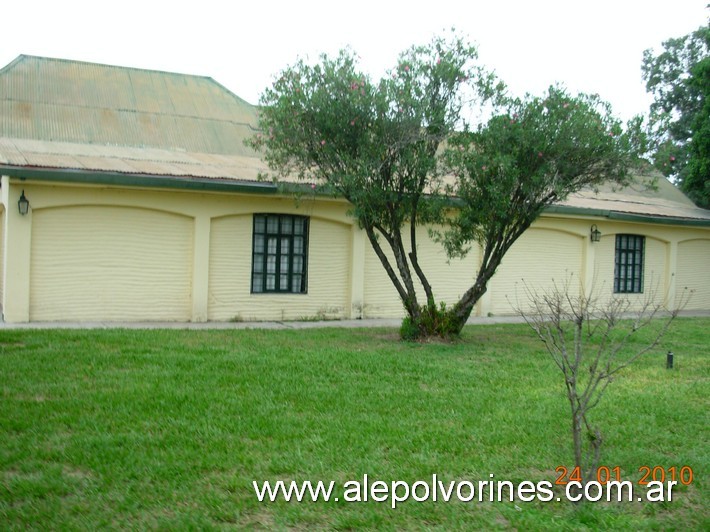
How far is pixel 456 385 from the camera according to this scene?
913 cm

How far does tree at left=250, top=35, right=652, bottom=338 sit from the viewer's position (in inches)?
478

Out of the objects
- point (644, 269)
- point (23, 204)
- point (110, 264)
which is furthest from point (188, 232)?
point (644, 269)

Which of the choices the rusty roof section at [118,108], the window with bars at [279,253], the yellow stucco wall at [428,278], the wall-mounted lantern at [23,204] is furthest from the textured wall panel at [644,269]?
the wall-mounted lantern at [23,204]

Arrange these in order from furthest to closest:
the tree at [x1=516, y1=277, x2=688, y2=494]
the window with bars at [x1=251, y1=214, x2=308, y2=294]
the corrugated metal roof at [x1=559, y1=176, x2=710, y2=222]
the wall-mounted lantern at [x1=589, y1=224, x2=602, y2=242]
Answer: the corrugated metal roof at [x1=559, y1=176, x2=710, y2=222] → the wall-mounted lantern at [x1=589, y1=224, x2=602, y2=242] → the window with bars at [x1=251, y1=214, x2=308, y2=294] → the tree at [x1=516, y1=277, x2=688, y2=494]

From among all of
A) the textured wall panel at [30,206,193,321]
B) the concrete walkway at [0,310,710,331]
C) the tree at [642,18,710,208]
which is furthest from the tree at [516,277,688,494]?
the tree at [642,18,710,208]

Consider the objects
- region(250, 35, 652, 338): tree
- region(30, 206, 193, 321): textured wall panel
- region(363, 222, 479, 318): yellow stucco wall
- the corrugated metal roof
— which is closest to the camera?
region(250, 35, 652, 338): tree

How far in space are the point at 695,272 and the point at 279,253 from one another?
1393 centimetres

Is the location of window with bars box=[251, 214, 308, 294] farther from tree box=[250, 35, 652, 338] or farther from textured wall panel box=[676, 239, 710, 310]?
textured wall panel box=[676, 239, 710, 310]

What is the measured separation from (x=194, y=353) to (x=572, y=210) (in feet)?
38.9

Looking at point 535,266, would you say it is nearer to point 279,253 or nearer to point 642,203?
point 642,203

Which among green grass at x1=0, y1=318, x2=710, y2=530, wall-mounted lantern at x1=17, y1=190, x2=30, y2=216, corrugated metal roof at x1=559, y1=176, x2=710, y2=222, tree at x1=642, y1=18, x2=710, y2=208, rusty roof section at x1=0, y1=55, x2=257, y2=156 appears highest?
tree at x1=642, y1=18, x2=710, y2=208

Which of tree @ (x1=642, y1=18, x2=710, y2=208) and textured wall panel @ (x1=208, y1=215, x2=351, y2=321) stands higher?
tree @ (x1=642, y1=18, x2=710, y2=208)

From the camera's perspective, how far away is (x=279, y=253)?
16141 mm

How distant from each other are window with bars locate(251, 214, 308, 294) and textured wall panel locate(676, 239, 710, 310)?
1247cm
